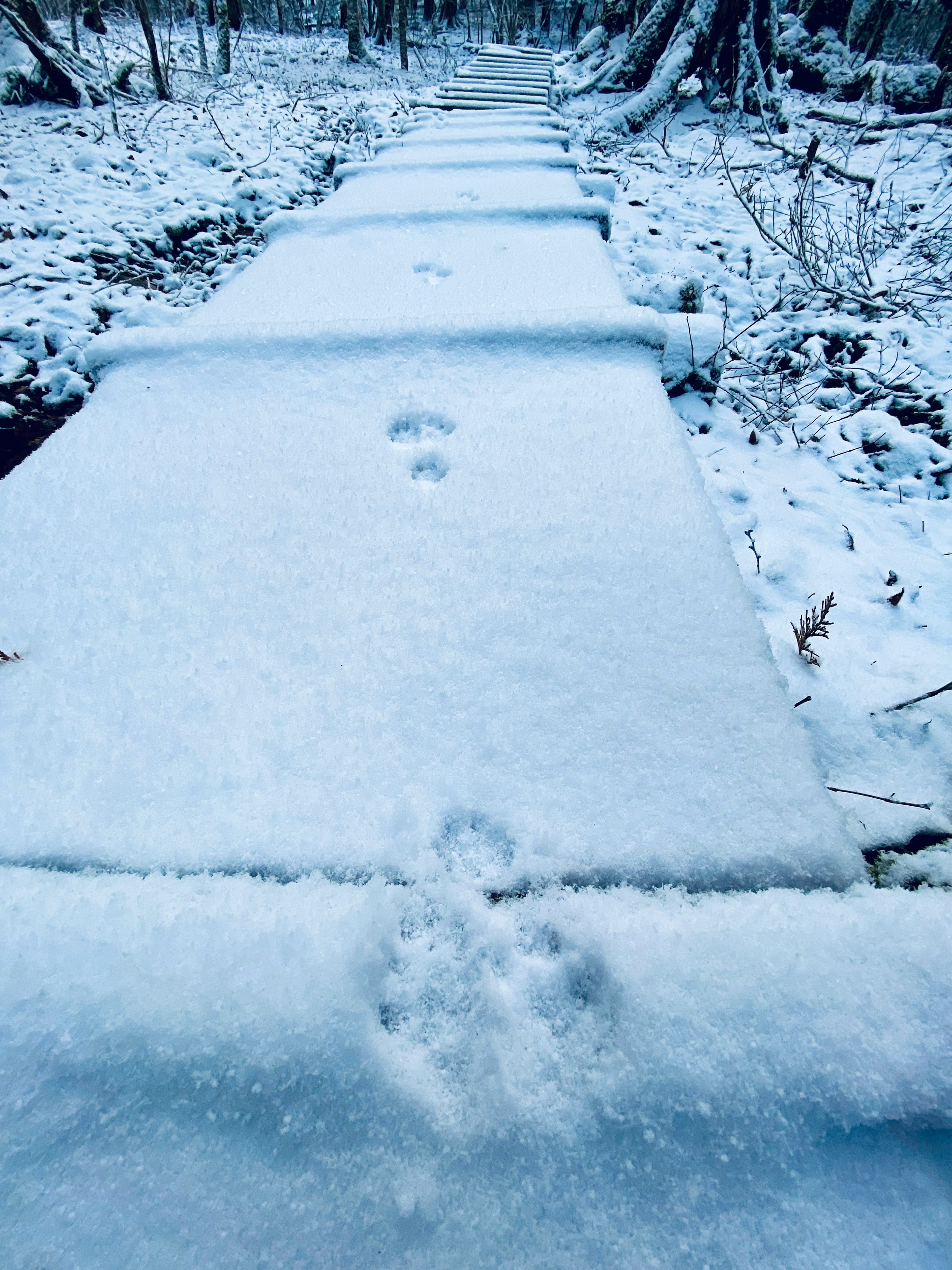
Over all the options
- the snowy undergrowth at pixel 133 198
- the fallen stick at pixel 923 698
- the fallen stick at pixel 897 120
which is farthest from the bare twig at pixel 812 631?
the fallen stick at pixel 897 120

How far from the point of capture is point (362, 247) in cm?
224

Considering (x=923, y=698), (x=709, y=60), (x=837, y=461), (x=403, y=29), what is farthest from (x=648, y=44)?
(x=923, y=698)

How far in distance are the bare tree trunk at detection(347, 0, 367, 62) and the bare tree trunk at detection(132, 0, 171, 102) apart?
4424 millimetres

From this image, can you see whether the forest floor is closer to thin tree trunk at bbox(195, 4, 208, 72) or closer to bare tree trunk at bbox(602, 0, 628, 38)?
thin tree trunk at bbox(195, 4, 208, 72)

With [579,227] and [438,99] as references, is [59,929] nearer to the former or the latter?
[579,227]

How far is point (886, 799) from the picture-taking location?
104 centimetres

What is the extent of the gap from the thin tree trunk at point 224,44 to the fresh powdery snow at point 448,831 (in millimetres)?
7965

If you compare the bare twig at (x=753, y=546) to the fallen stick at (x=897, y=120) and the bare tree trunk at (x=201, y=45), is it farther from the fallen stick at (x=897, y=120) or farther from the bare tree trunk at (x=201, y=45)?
the bare tree trunk at (x=201, y=45)

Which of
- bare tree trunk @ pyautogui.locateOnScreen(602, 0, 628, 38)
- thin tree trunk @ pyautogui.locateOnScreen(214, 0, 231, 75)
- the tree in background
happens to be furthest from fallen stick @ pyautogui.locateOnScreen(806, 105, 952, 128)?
thin tree trunk @ pyautogui.locateOnScreen(214, 0, 231, 75)

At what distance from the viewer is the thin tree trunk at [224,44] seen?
6387 millimetres

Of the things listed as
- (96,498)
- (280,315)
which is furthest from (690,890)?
(280,315)

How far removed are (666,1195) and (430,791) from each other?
1.69ft

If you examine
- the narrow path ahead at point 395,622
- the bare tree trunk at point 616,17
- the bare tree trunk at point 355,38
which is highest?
the bare tree trunk at point 355,38

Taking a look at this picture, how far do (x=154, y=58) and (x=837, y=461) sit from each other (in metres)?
7.14
